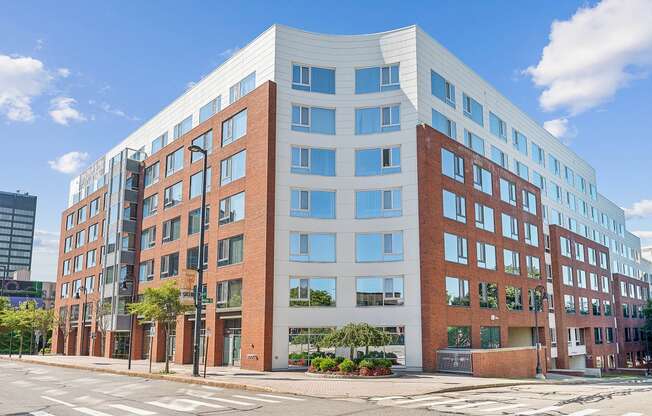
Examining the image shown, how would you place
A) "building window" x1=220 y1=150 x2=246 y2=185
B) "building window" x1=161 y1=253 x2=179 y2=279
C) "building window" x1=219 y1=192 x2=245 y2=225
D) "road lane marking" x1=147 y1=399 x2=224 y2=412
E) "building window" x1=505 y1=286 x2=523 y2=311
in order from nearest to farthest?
"road lane marking" x1=147 y1=399 x2=224 y2=412, "building window" x1=219 y1=192 x2=245 y2=225, "building window" x1=220 y1=150 x2=246 y2=185, "building window" x1=505 y1=286 x2=523 y2=311, "building window" x1=161 y1=253 x2=179 y2=279

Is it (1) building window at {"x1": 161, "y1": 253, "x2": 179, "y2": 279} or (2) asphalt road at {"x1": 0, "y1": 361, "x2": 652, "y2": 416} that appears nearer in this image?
(2) asphalt road at {"x1": 0, "y1": 361, "x2": 652, "y2": 416}

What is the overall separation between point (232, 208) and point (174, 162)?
12141 mm

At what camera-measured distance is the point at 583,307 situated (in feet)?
192

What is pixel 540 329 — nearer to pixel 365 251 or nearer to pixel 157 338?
pixel 365 251

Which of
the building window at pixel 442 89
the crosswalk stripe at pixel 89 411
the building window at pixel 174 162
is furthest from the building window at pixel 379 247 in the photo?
the crosswalk stripe at pixel 89 411

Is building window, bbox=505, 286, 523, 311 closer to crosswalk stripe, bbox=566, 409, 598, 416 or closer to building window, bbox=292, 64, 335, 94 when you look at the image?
building window, bbox=292, 64, 335, 94

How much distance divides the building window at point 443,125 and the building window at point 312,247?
407 inches

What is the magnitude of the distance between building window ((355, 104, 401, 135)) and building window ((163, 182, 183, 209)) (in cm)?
1672

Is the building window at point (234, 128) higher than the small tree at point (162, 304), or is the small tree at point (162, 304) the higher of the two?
the building window at point (234, 128)

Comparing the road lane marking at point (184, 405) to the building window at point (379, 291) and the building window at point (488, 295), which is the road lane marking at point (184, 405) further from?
the building window at point (488, 295)

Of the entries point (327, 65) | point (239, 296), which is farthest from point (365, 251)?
point (327, 65)

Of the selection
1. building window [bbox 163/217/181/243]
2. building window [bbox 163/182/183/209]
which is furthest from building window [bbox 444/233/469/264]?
building window [bbox 163/182/183/209]

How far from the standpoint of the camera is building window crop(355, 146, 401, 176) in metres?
35.3

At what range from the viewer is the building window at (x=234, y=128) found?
37928 millimetres
